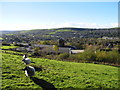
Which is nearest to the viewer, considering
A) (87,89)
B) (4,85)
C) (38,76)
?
(4,85)

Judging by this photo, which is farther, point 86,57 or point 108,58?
point 108,58

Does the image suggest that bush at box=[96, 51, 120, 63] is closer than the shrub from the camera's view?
No

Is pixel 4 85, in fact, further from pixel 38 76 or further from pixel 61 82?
pixel 61 82

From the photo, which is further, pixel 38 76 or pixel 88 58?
pixel 88 58

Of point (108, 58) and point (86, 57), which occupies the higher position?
point (86, 57)

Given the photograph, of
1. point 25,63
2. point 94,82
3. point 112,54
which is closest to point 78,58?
point 112,54

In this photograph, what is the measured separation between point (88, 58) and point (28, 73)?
780 inches

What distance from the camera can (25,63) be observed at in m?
19.9

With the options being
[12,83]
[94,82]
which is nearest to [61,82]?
[94,82]

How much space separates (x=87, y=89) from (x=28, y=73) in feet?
18.9

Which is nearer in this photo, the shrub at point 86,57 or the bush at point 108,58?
the shrub at point 86,57

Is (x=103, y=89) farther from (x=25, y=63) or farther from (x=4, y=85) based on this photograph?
(x=25, y=63)

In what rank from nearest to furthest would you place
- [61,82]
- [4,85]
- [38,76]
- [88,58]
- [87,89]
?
[4,85]
[87,89]
[61,82]
[38,76]
[88,58]

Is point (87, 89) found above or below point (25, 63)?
below
